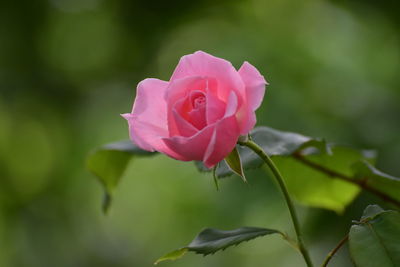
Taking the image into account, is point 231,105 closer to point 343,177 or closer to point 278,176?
point 278,176

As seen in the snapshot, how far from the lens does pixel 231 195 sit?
2.27 m

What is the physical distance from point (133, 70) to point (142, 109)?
2.48 metres

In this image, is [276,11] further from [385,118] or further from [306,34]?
[385,118]

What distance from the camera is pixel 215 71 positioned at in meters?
0.49

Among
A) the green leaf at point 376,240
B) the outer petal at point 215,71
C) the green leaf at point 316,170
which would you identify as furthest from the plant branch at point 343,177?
the outer petal at point 215,71

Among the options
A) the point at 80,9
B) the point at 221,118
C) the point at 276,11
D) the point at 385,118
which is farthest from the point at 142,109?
the point at 80,9

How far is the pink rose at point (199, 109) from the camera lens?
46cm

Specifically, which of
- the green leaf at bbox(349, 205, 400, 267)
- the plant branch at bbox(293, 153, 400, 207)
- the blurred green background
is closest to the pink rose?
the green leaf at bbox(349, 205, 400, 267)

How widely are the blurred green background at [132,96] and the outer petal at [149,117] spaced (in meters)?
1.65

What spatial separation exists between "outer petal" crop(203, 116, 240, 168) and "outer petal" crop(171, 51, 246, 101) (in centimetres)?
3

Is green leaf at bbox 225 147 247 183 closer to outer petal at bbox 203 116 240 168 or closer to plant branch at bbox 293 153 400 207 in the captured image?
outer petal at bbox 203 116 240 168

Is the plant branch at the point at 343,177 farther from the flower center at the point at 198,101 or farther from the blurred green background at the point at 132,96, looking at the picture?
the blurred green background at the point at 132,96

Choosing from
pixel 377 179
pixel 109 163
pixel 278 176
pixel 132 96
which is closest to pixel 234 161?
pixel 278 176

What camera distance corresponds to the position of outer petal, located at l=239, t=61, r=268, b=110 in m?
0.47
